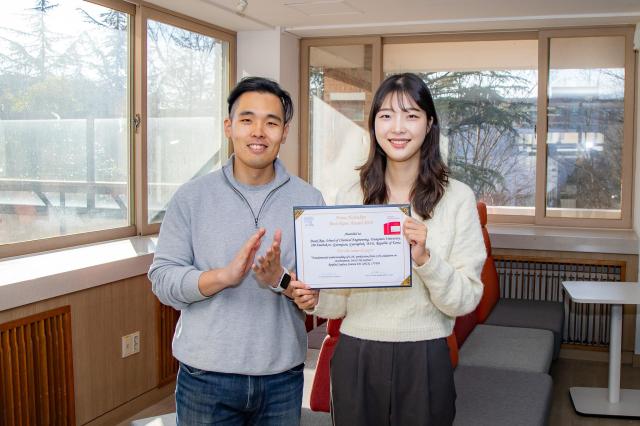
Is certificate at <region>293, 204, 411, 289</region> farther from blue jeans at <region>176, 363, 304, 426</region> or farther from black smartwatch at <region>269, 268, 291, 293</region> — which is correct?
blue jeans at <region>176, 363, 304, 426</region>

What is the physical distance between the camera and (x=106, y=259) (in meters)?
3.62

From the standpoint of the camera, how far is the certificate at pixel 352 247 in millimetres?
1576

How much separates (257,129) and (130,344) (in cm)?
255

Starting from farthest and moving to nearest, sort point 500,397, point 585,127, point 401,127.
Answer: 1. point 585,127
2. point 500,397
3. point 401,127

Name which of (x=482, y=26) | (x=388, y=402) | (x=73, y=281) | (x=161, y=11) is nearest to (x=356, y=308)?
(x=388, y=402)

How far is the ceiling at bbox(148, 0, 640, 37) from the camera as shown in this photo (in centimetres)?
451

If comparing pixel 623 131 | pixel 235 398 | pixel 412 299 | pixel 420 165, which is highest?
pixel 623 131

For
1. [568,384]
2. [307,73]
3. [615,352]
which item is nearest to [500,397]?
[615,352]

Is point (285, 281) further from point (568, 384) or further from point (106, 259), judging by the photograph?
point (568, 384)

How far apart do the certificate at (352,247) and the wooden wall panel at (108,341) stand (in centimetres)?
196

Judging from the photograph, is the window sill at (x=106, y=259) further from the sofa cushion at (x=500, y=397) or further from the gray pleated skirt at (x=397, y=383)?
the gray pleated skirt at (x=397, y=383)

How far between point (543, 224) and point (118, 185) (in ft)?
10.7

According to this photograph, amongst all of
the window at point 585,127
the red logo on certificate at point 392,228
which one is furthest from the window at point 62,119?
the window at point 585,127

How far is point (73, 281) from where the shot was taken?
10.8 ft
